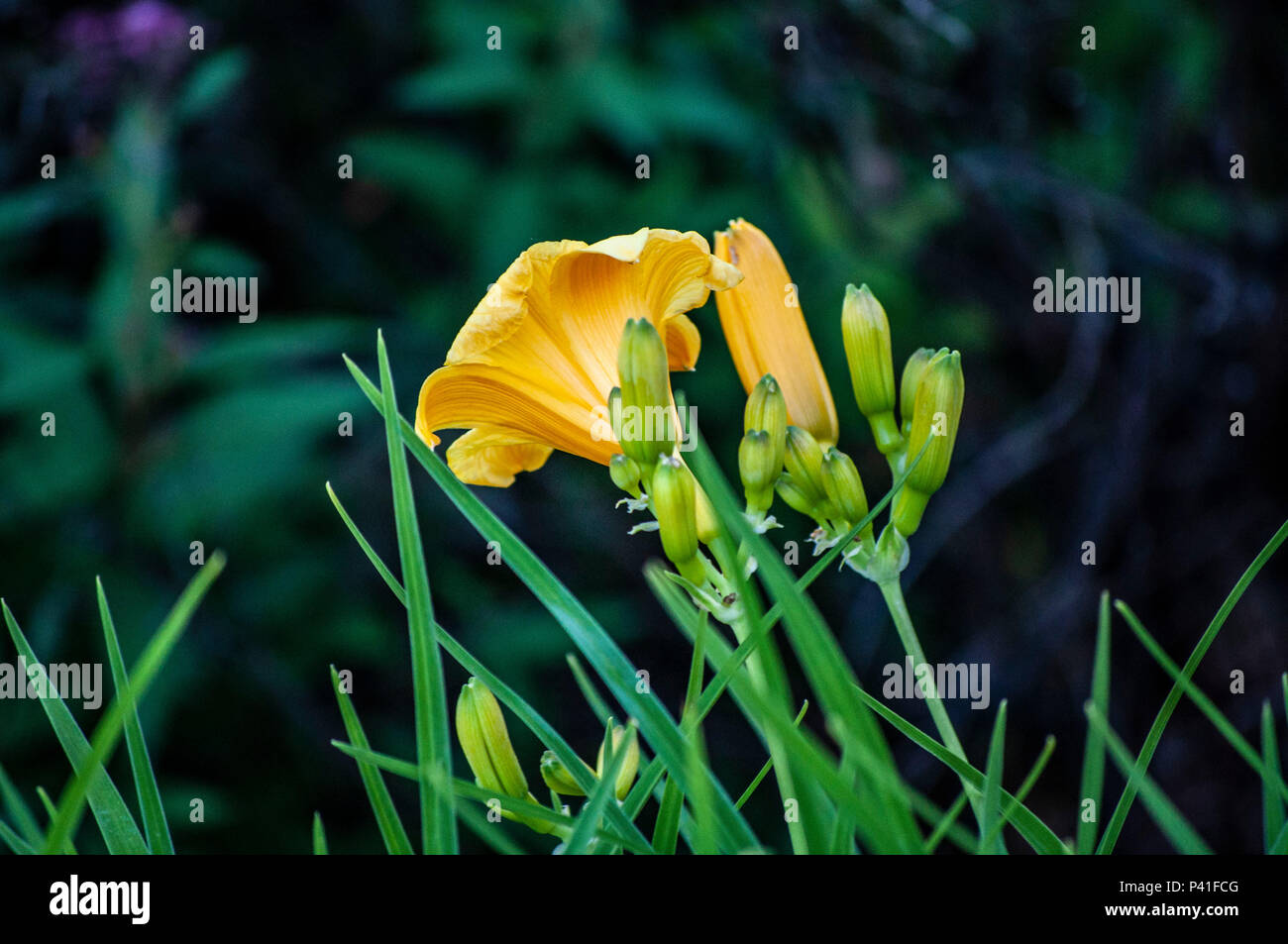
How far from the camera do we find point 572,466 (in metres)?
1.75

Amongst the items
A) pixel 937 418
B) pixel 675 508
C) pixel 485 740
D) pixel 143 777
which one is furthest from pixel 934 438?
pixel 143 777

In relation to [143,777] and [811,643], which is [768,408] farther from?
[143,777]

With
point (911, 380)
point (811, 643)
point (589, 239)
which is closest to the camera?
point (811, 643)

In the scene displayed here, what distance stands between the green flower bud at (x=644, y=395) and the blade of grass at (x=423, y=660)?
94 mm

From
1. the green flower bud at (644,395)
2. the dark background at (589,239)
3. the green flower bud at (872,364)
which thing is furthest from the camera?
the dark background at (589,239)

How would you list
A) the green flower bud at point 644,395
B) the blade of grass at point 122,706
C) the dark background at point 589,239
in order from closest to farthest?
1. the blade of grass at point 122,706
2. the green flower bud at point 644,395
3. the dark background at point 589,239

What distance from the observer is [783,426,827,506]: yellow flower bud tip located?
0.47m

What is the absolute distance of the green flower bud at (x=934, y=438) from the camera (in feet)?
1.49

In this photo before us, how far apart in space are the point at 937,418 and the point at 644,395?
15cm

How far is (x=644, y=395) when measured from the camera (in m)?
0.40

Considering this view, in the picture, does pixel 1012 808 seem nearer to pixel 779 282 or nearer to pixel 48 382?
pixel 779 282

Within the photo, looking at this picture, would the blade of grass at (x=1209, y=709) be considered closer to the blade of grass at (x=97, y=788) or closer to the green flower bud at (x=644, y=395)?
the green flower bud at (x=644, y=395)

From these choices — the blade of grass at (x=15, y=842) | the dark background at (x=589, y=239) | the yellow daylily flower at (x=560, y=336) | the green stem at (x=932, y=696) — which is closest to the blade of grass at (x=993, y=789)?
the green stem at (x=932, y=696)
